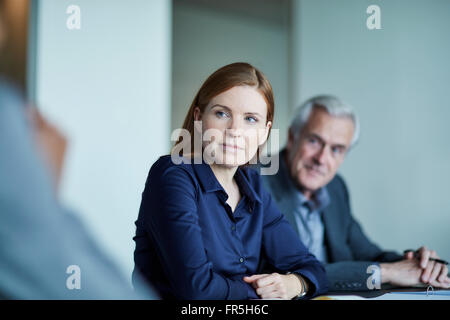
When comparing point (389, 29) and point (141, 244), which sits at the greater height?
point (389, 29)

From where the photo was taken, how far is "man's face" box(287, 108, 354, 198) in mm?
1740

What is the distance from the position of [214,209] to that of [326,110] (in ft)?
3.04

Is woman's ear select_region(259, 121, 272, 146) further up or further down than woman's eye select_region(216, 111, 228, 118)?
further down

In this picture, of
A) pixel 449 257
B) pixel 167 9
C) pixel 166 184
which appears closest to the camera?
pixel 166 184

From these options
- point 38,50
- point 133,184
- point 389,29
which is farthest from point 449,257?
point 38,50

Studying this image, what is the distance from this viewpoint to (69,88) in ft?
6.17

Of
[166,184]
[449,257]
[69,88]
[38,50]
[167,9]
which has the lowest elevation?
[449,257]

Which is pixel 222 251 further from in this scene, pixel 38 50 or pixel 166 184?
pixel 38 50

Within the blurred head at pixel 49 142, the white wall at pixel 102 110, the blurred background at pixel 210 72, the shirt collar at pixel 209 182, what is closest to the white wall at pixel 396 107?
the blurred background at pixel 210 72

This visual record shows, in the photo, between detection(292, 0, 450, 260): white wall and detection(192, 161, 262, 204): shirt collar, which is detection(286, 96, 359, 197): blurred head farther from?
detection(292, 0, 450, 260): white wall

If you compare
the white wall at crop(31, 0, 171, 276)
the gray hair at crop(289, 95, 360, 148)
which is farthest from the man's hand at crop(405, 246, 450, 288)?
the white wall at crop(31, 0, 171, 276)

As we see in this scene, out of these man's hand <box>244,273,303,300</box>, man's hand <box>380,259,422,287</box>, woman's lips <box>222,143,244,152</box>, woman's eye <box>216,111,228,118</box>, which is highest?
woman's eye <box>216,111,228,118</box>
